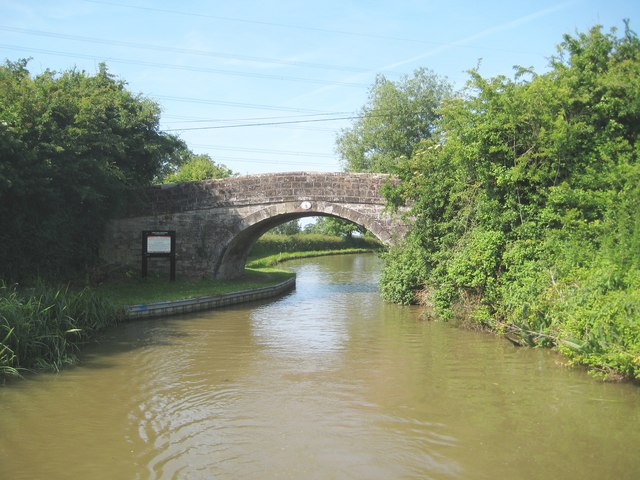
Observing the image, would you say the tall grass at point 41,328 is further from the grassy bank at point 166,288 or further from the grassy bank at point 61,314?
the grassy bank at point 166,288

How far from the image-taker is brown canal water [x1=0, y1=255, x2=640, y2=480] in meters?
5.32

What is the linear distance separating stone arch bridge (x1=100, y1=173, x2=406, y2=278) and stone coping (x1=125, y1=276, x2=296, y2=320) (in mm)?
1794

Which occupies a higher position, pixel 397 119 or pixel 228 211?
pixel 397 119

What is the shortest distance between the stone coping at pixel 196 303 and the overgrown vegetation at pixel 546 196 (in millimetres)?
5373

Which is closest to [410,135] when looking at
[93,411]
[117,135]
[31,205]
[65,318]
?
[117,135]

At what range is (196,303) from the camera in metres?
14.1

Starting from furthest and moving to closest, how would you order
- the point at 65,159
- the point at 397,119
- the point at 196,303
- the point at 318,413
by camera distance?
1. the point at 397,119
2. the point at 196,303
3. the point at 65,159
4. the point at 318,413

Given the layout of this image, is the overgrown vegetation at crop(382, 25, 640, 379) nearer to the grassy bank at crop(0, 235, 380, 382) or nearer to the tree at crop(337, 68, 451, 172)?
the grassy bank at crop(0, 235, 380, 382)

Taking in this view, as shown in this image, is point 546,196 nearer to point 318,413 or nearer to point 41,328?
point 318,413

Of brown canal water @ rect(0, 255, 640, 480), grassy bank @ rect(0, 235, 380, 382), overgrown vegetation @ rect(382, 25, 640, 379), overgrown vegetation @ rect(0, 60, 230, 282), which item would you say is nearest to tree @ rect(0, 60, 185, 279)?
overgrown vegetation @ rect(0, 60, 230, 282)

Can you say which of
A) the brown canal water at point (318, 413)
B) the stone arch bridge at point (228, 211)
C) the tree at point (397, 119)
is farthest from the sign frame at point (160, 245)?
the tree at point (397, 119)

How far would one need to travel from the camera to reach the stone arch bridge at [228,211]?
16156 mm

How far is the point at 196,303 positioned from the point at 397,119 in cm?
2185

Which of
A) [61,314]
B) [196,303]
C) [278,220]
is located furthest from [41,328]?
[278,220]
